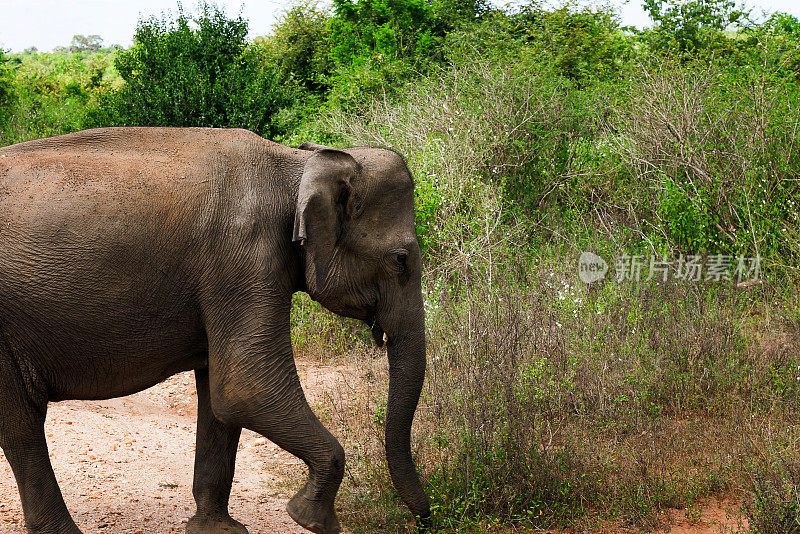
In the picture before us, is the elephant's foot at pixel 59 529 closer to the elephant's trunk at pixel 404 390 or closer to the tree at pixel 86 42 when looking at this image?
the elephant's trunk at pixel 404 390

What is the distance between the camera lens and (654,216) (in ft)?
35.7

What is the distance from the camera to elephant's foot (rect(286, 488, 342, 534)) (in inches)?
166

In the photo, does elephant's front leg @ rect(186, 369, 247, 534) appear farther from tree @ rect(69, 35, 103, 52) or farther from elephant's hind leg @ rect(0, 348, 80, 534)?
tree @ rect(69, 35, 103, 52)

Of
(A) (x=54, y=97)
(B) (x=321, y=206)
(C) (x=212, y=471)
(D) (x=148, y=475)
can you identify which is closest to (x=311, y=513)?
(C) (x=212, y=471)

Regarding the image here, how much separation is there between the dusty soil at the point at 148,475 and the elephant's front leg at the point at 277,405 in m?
1.27

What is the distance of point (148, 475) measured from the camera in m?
6.46

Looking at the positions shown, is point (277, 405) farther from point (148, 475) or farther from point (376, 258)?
point (148, 475)

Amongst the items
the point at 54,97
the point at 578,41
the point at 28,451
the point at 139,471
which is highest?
the point at 578,41

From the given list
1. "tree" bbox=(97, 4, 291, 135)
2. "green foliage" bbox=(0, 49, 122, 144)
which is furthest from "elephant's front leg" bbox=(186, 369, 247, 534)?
"green foliage" bbox=(0, 49, 122, 144)

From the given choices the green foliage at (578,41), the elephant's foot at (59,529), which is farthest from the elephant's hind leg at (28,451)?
the green foliage at (578,41)

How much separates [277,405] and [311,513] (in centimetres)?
60

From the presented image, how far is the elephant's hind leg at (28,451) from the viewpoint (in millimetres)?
4082

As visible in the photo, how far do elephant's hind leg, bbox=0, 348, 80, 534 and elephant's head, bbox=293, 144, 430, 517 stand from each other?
153cm

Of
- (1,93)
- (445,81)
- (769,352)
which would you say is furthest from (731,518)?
(1,93)
